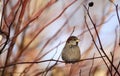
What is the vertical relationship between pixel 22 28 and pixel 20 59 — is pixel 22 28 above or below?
above

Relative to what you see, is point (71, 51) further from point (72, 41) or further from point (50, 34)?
point (50, 34)

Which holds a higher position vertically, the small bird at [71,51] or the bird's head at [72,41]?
the bird's head at [72,41]

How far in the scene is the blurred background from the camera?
1.13 meters

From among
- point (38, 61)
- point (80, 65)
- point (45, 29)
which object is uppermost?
point (45, 29)

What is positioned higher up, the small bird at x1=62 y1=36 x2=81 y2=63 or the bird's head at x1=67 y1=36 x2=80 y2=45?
the bird's head at x1=67 y1=36 x2=80 y2=45

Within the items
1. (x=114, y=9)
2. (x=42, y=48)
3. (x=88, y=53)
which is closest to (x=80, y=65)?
(x=88, y=53)

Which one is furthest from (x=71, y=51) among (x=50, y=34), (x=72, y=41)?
(x=50, y=34)

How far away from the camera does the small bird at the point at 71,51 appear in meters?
1.03

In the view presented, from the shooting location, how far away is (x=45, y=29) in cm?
115

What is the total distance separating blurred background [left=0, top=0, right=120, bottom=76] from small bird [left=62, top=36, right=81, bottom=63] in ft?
0.27

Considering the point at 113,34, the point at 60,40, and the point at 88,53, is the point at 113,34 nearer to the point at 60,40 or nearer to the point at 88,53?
the point at 88,53

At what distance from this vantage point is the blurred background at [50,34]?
113cm

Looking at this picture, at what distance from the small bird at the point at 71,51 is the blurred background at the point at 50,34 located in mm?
83

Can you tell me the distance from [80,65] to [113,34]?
213 millimetres
